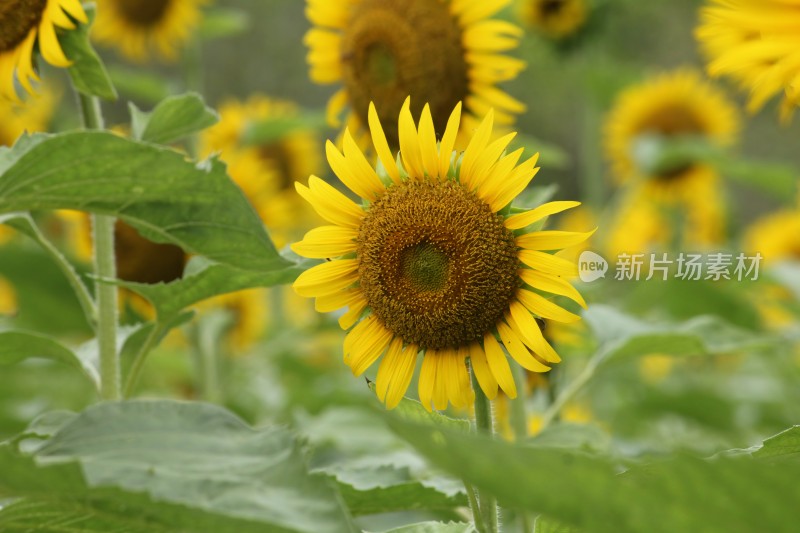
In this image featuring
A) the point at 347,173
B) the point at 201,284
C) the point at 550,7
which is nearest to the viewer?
the point at 347,173

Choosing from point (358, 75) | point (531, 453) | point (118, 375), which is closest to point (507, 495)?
point (531, 453)

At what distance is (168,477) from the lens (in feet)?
1.67

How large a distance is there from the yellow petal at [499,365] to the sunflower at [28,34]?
Result: 1.35ft

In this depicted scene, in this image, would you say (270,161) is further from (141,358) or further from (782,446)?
(782,446)

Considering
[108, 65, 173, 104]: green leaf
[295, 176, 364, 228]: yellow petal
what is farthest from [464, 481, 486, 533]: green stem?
[108, 65, 173, 104]: green leaf

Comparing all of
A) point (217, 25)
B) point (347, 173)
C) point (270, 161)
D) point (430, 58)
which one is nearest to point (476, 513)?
point (347, 173)

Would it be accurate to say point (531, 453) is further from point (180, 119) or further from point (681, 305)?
point (681, 305)

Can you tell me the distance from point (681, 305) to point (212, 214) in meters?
1.18

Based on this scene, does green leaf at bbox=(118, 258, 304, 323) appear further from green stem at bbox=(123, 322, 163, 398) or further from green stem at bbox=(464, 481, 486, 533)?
green stem at bbox=(464, 481, 486, 533)

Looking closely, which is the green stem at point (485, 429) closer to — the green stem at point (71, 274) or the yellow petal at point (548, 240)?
the yellow petal at point (548, 240)

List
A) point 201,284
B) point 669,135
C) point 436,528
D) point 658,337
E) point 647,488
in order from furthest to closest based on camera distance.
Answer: point 669,135 < point 658,337 < point 201,284 < point 436,528 < point 647,488

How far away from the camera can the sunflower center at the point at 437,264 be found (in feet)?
2.27

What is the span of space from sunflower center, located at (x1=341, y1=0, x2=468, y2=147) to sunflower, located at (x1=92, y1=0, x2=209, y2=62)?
1.06m

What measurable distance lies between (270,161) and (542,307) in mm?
1984
